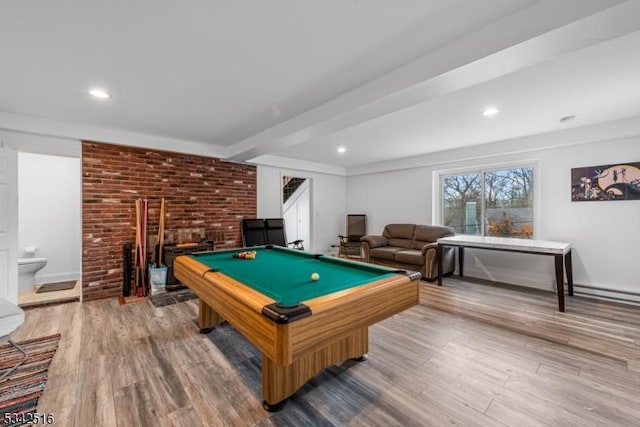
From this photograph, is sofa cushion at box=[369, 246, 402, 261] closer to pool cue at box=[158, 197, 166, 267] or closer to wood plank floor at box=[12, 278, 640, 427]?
wood plank floor at box=[12, 278, 640, 427]

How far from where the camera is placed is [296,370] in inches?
69.0

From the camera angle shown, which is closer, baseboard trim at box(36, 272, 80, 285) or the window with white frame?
baseboard trim at box(36, 272, 80, 285)

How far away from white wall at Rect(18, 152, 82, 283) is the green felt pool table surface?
129 inches

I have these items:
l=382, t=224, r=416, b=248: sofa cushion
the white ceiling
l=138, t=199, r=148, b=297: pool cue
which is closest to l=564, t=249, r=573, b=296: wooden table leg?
the white ceiling

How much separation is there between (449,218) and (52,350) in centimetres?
599

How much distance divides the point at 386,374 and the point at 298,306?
3.91 ft

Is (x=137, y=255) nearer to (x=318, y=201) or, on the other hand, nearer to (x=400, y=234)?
(x=318, y=201)

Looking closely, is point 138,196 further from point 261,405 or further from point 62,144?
point 261,405

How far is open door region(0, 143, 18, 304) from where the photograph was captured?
3074 mm

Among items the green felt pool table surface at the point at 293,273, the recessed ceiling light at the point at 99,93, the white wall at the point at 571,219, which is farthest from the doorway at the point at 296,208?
the recessed ceiling light at the point at 99,93

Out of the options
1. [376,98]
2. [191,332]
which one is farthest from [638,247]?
[191,332]

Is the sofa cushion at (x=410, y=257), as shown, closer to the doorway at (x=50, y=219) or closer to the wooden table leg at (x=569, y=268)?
the wooden table leg at (x=569, y=268)

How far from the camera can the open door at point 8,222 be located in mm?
3074

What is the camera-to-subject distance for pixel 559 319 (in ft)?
9.65
